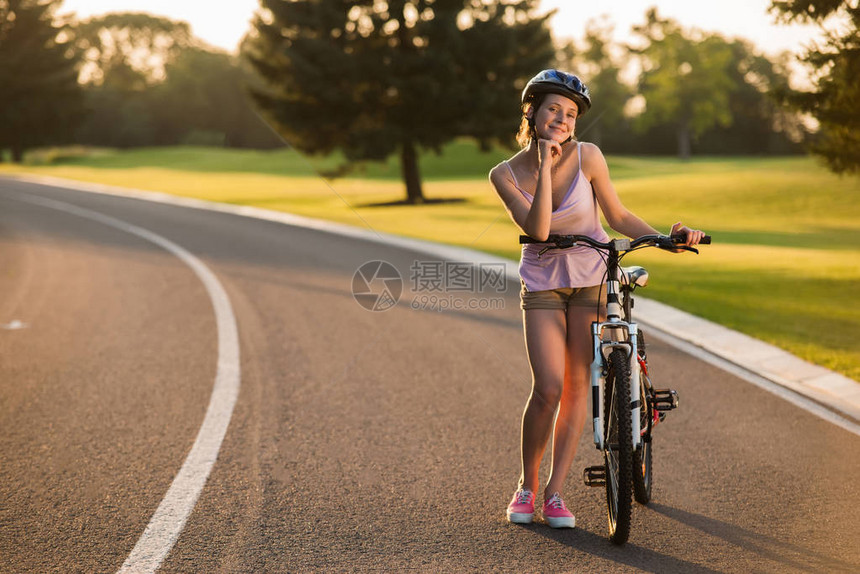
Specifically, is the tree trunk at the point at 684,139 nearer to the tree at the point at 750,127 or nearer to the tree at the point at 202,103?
the tree at the point at 750,127

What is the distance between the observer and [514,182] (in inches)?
161

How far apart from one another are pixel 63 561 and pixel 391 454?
2.08 metres

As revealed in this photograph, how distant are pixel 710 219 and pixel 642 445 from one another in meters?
27.8

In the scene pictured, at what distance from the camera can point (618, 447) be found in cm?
403

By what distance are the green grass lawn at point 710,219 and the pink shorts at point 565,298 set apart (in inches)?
66.9

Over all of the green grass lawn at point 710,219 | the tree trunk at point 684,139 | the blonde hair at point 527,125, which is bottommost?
the green grass lawn at point 710,219

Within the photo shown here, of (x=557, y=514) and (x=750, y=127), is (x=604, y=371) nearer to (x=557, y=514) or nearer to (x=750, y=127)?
(x=557, y=514)

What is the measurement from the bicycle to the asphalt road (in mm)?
281

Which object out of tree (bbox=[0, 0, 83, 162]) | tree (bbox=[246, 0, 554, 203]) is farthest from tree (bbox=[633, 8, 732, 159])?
tree (bbox=[0, 0, 83, 162])

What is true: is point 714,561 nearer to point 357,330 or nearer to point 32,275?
point 357,330

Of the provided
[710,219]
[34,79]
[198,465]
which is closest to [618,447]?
[198,465]

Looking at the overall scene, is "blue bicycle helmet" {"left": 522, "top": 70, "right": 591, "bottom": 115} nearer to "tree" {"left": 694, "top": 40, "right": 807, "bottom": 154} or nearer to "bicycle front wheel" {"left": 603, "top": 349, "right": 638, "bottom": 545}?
"bicycle front wheel" {"left": 603, "top": 349, "right": 638, "bottom": 545}

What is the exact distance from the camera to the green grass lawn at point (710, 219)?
10.5 meters

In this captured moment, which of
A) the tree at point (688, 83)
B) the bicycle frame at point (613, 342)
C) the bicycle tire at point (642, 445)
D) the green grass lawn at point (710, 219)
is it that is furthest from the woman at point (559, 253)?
the tree at point (688, 83)
